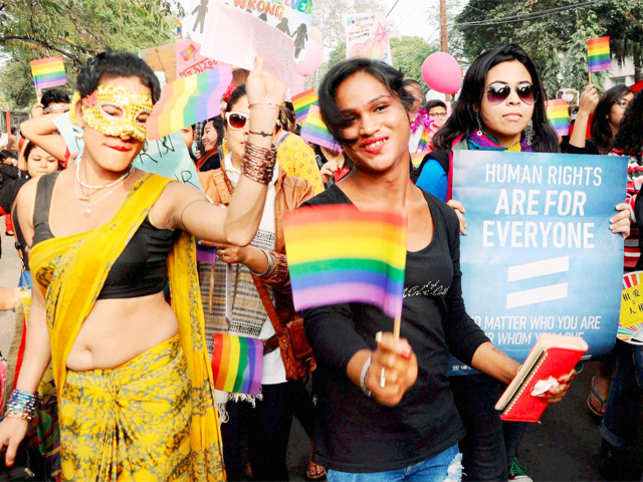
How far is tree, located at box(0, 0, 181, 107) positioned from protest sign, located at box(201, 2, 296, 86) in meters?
12.2

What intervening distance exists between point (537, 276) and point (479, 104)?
31.1 inches

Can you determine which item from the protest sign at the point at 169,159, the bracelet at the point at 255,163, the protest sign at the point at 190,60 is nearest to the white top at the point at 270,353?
the protest sign at the point at 169,159

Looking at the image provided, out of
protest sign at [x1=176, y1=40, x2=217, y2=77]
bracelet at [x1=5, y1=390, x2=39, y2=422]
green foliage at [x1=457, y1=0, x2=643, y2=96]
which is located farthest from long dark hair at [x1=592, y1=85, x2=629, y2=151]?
green foliage at [x1=457, y1=0, x2=643, y2=96]

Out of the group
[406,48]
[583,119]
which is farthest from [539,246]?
[406,48]

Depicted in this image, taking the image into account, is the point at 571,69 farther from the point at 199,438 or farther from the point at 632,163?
the point at 199,438

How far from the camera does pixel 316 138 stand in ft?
17.3

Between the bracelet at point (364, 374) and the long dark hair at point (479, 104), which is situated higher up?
the long dark hair at point (479, 104)

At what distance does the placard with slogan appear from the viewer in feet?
8.99

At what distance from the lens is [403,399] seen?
1.95 meters

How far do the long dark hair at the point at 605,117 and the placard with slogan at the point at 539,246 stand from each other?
2.30 m

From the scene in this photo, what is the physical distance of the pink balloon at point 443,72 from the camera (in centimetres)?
669

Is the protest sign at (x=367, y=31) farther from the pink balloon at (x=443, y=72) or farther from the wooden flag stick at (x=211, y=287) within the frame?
the wooden flag stick at (x=211, y=287)

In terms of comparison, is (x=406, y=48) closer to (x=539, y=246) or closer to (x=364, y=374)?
(x=539, y=246)

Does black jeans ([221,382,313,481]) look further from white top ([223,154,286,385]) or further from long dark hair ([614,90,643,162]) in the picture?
long dark hair ([614,90,643,162])
